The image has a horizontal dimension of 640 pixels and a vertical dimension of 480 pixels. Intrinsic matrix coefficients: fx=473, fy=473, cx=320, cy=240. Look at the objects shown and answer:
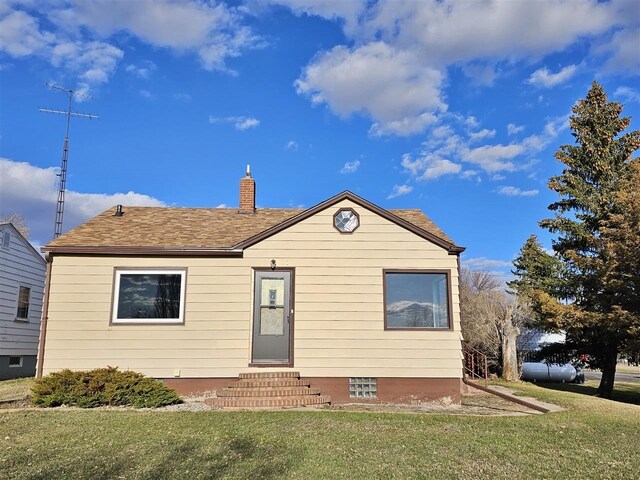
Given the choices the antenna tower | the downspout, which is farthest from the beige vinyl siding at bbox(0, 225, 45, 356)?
the downspout

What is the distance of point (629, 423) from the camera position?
792 cm

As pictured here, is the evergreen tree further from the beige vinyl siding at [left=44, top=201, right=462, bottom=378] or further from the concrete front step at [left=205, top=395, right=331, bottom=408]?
the concrete front step at [left=205, top=395, right=331, bottom=408]

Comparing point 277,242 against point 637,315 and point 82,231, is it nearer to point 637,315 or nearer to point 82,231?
point 82,231

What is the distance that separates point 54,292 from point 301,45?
10419mm

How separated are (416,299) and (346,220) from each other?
92.2 inches

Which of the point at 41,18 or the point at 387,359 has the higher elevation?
the point at 41,18

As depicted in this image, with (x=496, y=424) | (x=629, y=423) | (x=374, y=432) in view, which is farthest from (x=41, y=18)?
(x=629, y=423)

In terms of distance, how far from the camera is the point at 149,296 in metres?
10.4

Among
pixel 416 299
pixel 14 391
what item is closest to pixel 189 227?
pixel 14 391

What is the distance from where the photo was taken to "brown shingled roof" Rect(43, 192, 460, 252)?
34.6 ft

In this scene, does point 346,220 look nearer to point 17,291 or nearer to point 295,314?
point 295,314

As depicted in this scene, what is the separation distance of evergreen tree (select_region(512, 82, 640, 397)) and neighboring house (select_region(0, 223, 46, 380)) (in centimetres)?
1728

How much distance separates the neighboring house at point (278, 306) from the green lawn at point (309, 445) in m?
1.87

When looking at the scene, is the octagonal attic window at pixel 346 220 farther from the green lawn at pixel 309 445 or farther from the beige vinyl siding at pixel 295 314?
the green lawn at pixel 309 445
